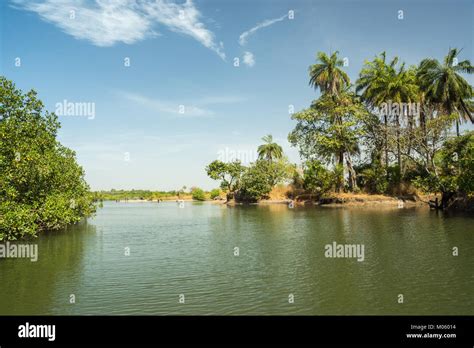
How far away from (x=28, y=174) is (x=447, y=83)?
5138cm

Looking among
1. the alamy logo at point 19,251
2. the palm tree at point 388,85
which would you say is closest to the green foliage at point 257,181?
the palm tree at point 388,85

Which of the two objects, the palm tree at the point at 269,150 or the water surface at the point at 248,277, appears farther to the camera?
the palm tree at the point at 269,150

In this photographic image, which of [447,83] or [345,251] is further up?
[447,83]

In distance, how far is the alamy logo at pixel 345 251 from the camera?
18.6 meters

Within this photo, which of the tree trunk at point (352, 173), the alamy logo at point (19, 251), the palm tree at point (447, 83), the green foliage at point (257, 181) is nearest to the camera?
the alamy logo at point (19, 251)

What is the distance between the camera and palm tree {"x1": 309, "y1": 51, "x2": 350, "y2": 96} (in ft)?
199

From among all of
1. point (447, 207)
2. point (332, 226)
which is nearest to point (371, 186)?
point (447, 207)

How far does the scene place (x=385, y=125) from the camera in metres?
50.1

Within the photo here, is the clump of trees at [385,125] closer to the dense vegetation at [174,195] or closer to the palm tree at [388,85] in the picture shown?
the palm tree at [388,85]
